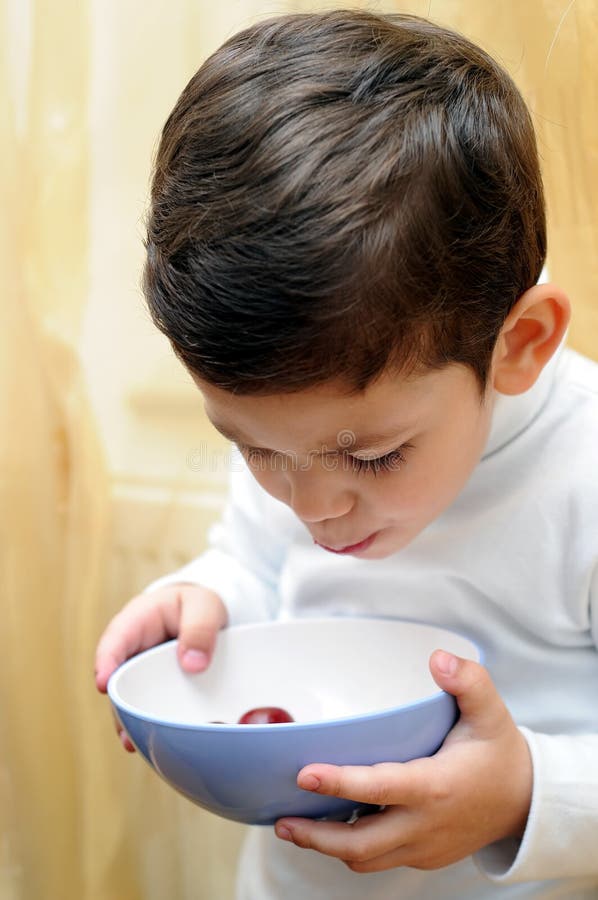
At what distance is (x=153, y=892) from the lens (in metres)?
1.14

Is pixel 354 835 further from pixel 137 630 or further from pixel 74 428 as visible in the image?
pixel 74 428

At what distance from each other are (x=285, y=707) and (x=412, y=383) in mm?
324

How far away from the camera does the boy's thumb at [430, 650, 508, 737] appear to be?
591 mm

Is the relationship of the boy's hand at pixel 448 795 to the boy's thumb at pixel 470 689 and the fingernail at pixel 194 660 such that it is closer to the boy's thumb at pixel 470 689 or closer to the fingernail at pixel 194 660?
the boy's thumb at pixel 470 689

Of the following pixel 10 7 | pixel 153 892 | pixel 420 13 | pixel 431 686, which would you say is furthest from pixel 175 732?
pixel 10 7

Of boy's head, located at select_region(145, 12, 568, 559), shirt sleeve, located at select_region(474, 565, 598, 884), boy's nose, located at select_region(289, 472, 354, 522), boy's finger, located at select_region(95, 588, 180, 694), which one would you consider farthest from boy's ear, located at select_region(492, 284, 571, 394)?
boy's finger, located at select_region(95, 588, 180, 694)

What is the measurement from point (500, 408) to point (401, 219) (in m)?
0.20

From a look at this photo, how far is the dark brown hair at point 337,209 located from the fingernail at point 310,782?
0.22 meters

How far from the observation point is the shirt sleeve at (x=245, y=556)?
827mm

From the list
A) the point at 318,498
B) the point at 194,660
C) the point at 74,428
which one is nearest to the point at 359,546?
the point at 318,498

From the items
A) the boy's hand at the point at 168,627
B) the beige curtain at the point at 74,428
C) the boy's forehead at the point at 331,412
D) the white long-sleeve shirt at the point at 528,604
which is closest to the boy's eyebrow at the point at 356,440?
the boy's forehead at the point at 331,412

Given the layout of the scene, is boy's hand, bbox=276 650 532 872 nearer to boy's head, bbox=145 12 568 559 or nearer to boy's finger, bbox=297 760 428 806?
boy's finger, bbox=297 760 428 806

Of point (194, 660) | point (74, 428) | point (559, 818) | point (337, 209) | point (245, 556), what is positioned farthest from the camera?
point (74, 428)

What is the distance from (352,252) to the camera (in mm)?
522
